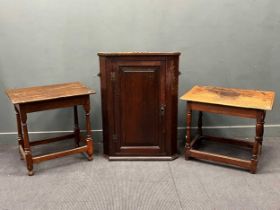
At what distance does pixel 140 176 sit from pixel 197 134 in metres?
0.82

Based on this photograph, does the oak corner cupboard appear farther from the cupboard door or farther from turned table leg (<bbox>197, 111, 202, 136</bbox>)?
turned table leg (<bbox>197, 111, 202, 136</bbox>)

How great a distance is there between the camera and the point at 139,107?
2711mm

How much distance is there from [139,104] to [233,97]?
76cm

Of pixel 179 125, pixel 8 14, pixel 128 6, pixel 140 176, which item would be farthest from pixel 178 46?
pixel 8 14

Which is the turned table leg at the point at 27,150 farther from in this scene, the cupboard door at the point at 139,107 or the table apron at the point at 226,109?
the table apron at the point at 226,109

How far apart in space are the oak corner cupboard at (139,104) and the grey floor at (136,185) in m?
0.12

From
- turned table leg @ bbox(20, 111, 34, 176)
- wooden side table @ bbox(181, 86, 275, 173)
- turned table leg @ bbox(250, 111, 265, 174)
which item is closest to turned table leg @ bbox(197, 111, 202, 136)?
wooden side table @ bbox(181, 86, 275, 173)

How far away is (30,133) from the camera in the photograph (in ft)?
A: 10.4

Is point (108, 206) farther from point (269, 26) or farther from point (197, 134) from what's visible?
point (269, 26)

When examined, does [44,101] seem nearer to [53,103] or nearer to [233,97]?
[53,103]

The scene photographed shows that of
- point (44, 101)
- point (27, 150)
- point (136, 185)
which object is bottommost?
point (136, 185)

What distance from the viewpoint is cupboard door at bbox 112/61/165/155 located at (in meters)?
2.63

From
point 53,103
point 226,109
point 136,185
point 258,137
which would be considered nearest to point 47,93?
point 53,103

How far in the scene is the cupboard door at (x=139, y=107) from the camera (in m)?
2.63
